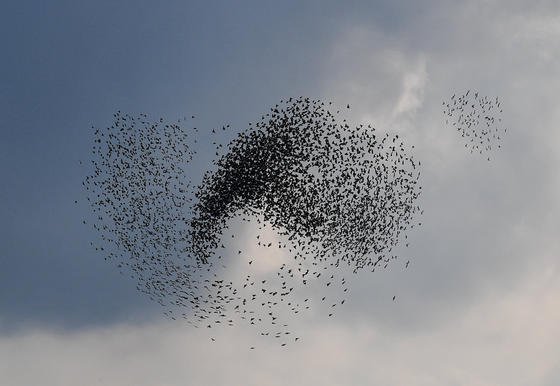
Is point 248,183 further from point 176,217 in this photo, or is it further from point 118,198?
point 118,198

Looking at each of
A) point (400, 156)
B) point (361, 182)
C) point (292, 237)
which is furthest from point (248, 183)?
point (400, 156)

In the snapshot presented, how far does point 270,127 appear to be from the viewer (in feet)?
161

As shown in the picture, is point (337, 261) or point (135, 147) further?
point (135, 147)

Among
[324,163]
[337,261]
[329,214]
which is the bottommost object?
[337,261]

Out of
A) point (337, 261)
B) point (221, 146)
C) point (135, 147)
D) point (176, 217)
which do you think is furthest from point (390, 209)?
point (135, 147)

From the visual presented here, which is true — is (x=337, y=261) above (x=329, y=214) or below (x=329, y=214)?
below

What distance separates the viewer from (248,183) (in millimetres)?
49781

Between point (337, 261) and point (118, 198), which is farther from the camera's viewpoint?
point (118, 198)

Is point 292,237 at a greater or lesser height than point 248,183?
lesser

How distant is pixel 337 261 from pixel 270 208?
7481 mm

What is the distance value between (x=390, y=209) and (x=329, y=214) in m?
5.30

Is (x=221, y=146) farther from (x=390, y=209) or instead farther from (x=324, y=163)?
(x=390, y=209)

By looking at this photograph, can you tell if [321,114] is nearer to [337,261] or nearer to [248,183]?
[248,183]

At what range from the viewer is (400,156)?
4916 cm
